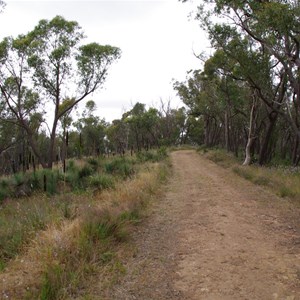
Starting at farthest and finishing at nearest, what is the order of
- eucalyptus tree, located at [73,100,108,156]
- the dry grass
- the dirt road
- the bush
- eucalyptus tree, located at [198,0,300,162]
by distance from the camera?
eucalyptus tree, located at [73,100,108,156], the bush, eucalyptus tree, located at [198,0,300,162], the dirt road, the dry grass

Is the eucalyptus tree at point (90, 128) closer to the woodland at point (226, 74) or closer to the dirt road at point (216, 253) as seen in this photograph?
the woodland at point (226, 74)

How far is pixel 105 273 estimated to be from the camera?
5.20 m

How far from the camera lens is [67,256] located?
17.4ft

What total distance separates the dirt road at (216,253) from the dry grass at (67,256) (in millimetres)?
439

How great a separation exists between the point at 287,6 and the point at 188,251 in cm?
966

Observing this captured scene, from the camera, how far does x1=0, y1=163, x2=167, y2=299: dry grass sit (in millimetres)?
4492

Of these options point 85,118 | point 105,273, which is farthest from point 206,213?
point 85,118

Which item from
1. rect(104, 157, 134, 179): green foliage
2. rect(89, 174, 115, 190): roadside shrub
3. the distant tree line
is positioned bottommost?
rect(89, 174, 115, 190): roadside shrub

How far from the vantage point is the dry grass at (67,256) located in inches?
177

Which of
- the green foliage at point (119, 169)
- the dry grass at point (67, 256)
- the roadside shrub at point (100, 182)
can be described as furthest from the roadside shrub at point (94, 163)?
the dry grass at point (67, 256)

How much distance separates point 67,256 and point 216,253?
2411mm

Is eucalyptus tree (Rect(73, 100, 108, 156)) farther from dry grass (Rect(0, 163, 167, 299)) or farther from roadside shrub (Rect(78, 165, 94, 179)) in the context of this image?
dry grass (Rect(0, 163, 167, 299))

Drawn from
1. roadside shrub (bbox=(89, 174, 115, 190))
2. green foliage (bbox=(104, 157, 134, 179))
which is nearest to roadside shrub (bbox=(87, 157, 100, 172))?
green foliage (bbox=(104, 157, 134, 179))

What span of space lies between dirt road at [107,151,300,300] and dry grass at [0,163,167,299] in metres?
0.44
